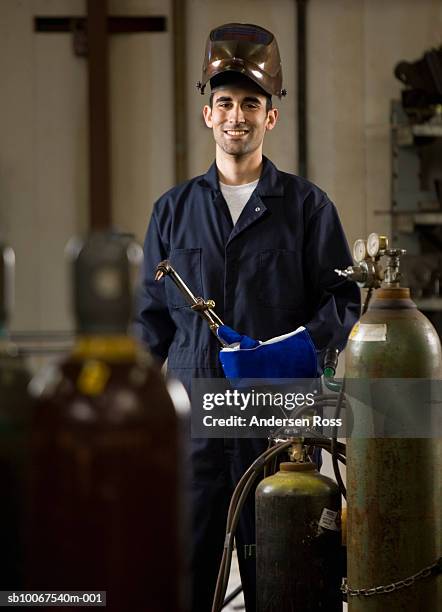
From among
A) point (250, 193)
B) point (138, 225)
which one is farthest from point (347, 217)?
point (250, 193)

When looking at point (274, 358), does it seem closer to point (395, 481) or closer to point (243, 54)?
point (395, 481)

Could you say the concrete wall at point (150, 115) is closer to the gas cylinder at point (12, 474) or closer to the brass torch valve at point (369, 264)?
the brass torch valve at point (369, 264)

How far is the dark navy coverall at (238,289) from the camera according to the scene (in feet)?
7.51

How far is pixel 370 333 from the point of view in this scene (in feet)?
5.10

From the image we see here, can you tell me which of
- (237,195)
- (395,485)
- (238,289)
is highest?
(237,195)

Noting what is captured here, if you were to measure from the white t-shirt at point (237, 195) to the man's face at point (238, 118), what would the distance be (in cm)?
11

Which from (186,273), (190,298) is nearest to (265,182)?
(186,273)

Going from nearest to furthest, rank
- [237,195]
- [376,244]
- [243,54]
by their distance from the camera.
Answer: [376,244] < [243,54] < [237,195]

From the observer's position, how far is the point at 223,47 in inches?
89.5

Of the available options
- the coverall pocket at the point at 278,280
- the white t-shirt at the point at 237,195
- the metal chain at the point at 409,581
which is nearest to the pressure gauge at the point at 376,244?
the metal chain at the point at 409,581

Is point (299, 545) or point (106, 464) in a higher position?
point (106, 464)

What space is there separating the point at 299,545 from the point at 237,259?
861 mm

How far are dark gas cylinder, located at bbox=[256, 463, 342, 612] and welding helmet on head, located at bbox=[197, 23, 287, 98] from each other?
1.00 metres

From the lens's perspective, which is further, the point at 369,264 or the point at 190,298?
the point at 190,298
